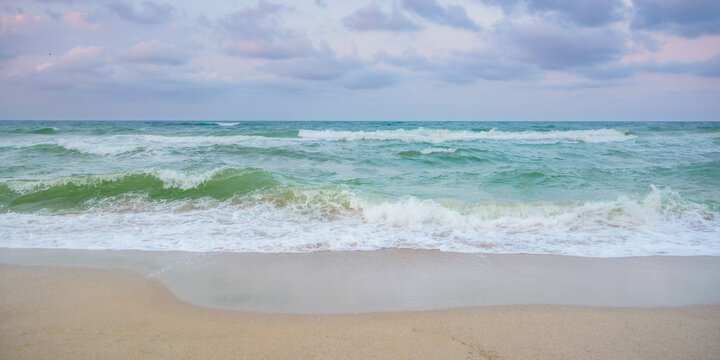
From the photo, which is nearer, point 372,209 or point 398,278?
point 398,278

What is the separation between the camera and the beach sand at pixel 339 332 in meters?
2.62

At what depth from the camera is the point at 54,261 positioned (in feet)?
14.6

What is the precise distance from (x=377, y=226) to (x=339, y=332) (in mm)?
3182

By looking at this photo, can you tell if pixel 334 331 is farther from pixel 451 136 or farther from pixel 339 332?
pixel 451 136

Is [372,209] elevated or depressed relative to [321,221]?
elevated

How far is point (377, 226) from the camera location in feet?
19.7

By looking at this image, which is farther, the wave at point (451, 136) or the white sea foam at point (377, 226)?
the wave at point (451, 136)

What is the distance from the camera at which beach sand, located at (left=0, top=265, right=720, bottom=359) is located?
2.62 metres

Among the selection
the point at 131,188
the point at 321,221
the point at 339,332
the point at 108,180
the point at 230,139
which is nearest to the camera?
the point at 339,332

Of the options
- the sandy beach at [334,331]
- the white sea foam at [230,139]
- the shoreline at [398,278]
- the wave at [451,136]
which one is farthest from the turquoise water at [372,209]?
the wave at [451,136]

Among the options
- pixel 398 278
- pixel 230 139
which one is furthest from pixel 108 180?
pixel 230 139

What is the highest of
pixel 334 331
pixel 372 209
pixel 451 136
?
pixel 451 136

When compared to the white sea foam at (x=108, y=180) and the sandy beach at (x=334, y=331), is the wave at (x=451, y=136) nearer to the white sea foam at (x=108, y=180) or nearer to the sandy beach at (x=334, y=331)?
the white sea foam at (x=108, y=180)

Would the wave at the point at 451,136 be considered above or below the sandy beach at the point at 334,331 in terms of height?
above
